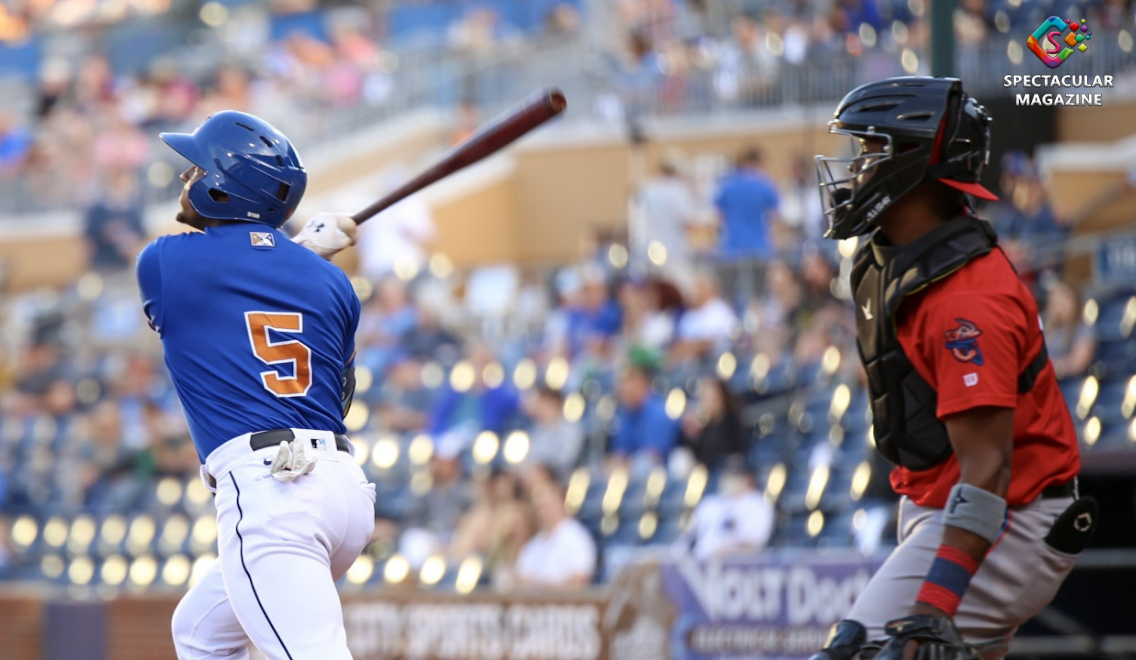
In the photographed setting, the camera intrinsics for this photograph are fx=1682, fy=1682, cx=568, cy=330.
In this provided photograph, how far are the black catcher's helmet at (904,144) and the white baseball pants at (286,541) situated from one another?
1.54 metres

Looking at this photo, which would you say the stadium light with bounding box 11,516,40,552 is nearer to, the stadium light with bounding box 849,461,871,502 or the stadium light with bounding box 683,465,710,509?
the stadium light with bounding box 683,465,710,509

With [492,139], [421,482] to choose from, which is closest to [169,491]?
[421,482]

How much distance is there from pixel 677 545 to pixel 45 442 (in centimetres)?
755

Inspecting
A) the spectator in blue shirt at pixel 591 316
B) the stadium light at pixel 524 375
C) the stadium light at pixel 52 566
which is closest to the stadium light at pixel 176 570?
the stadium light at pixel 52 566

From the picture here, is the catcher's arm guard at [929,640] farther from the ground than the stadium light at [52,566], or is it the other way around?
the catcher's arm guard at [929,640]

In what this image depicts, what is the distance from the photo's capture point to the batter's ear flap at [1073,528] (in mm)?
4340

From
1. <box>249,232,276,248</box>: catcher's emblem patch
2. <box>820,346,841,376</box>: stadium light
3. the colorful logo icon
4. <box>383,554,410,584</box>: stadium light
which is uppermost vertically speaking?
the colorful logo icon

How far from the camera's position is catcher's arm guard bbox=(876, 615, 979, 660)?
4.01m

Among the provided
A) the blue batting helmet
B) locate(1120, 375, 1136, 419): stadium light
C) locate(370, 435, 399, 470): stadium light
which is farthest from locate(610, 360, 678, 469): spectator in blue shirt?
the blue batting helmet

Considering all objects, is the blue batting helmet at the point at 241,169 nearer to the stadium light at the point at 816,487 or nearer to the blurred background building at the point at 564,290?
the blurred background building at the point at 564,290

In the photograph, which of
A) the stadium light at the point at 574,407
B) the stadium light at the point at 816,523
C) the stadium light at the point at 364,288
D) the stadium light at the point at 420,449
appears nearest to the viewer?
the stadium light at the point at 816,523

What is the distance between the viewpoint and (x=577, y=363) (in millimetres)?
12641

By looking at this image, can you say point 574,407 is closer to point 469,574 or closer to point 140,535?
point 469,574

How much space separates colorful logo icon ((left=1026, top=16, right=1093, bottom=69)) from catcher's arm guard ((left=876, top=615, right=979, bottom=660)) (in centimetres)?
358
